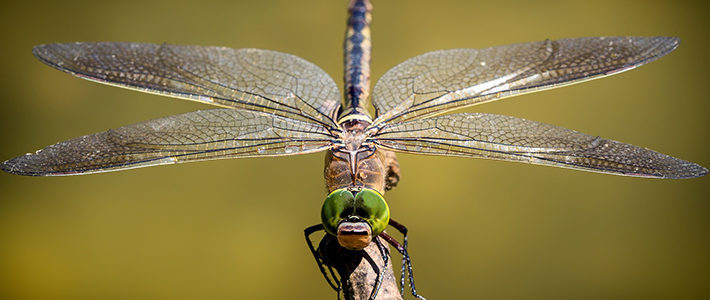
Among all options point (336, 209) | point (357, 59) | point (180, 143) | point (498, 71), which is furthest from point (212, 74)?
point (498, 71)

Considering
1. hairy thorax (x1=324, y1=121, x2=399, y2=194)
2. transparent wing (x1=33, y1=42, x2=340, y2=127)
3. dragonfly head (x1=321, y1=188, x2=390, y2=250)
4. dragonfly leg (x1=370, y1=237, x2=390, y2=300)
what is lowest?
dragonfly leg (x1=370, y1=237, x2=390, y2=300)

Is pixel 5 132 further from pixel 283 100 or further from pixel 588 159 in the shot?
pixel 588 159

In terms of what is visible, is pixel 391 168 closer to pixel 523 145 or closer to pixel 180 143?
pixel 523 145

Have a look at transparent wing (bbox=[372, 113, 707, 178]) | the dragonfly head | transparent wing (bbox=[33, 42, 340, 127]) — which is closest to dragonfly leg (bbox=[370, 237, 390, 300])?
the dragonfly head

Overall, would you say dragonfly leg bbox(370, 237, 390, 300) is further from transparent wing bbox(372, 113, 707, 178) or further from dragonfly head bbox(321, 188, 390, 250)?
transparent wing bbox(372, 113, 707, 178)

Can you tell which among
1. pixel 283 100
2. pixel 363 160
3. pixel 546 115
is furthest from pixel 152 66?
pixel 546 115

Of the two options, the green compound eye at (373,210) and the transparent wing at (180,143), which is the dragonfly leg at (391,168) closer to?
the transparent wing at (180,143)
